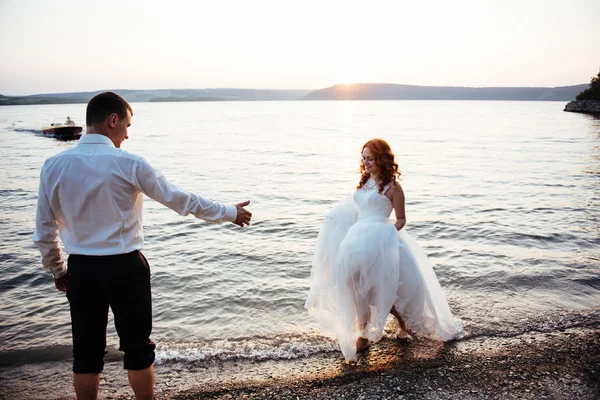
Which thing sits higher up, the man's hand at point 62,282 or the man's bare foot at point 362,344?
the man's hand at point 62,282

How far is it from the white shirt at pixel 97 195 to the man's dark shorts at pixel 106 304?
109 millimetres

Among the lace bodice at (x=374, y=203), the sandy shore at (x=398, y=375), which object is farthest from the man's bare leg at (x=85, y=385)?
the lace bodice at (x=374, y=203)

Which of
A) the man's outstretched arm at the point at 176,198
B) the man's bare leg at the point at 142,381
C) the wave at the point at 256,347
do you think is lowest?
the wave at the point at 256,347

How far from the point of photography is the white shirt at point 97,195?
3.12 metres

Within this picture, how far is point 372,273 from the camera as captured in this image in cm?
502

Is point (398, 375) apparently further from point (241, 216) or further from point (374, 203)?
point (241, 216)

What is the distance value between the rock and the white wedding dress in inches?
3860

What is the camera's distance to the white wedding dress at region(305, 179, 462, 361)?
5.04 metres

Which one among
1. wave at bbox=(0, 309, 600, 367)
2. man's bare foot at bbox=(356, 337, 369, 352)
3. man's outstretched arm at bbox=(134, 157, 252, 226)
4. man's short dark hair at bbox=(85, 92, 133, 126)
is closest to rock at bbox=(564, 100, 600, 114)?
wave at bbox=(0, 309, 600, 367)

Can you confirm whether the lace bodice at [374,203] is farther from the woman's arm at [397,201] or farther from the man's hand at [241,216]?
the man's hand at [241,216]

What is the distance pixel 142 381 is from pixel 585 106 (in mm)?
109604

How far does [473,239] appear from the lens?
1091 cm

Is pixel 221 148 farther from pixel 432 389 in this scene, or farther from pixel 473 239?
pixel 432 389

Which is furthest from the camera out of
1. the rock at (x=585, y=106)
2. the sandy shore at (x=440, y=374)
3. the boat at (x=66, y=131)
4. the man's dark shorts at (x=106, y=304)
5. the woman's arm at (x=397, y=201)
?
the rock at (x=585, y=106)
